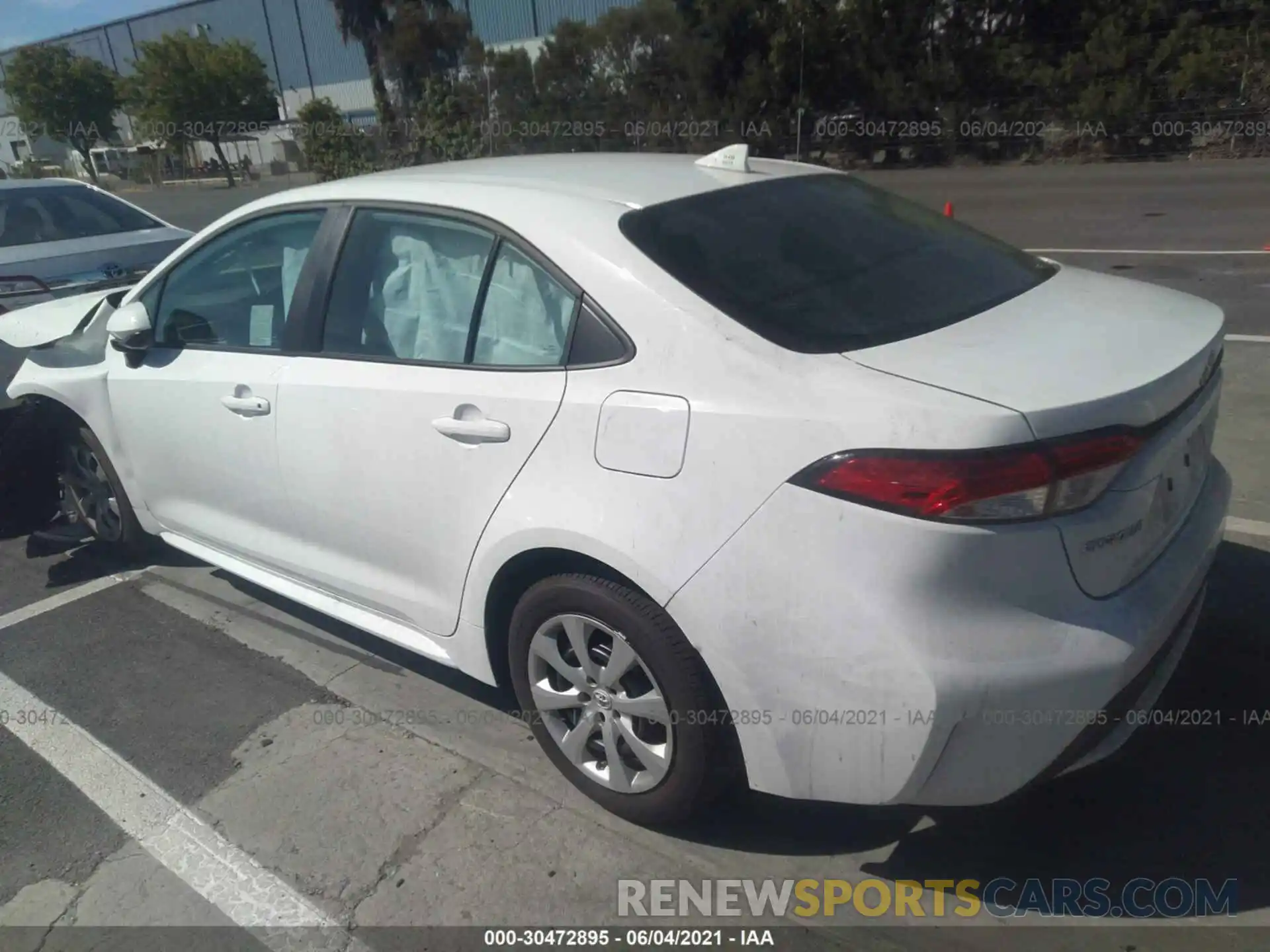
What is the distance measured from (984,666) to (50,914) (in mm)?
2492

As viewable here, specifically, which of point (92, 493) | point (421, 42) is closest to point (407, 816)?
point (92, 493)

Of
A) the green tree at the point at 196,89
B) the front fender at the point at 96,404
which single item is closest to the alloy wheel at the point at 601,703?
the front fender at the point at 96,404

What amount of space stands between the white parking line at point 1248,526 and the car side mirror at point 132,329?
4.32 m

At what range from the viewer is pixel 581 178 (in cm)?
299

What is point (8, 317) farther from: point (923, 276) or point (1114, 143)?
point (1114, 143)

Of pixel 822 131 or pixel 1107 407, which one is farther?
pixel 822 131

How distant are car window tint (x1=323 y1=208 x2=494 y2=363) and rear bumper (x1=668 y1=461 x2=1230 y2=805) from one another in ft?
3.92

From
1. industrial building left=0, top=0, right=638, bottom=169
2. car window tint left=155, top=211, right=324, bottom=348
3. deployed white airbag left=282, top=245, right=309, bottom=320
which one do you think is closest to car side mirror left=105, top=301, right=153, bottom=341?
car window tint left=155, top=211, right=324, bottom=348

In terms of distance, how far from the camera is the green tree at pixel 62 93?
54.2 m

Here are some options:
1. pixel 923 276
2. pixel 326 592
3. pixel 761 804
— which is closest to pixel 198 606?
pixel 326 592

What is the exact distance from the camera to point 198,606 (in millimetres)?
4293

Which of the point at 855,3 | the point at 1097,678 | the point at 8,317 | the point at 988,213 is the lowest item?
the point at 988,213

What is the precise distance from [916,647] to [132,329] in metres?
3.16

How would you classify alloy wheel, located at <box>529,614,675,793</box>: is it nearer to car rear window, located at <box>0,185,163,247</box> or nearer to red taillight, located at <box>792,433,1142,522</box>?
red taillight, located at <box>792,433,1142,522</box>
